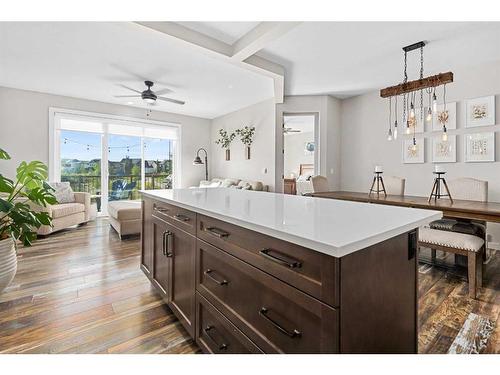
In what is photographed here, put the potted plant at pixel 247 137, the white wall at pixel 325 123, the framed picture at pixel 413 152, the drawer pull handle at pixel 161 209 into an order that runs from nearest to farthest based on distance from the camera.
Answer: the drawer pull handle at pixel 161 209, the framed picture at pixel 413 152, the white wall at pixel 325 123, the potted plant at pixel 247 137

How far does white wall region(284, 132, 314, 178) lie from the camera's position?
33.0 ft

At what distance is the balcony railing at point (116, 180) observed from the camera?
5.62 m

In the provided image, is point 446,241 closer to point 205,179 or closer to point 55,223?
point 55,223

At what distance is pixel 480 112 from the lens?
3617mm

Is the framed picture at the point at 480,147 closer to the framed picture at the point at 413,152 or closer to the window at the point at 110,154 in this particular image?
the framed picture at the point at 413,152

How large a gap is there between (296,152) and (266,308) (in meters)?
9.84

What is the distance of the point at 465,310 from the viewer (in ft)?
6.42

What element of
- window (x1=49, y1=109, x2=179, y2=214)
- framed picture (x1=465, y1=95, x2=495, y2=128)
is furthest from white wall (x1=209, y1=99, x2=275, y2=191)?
framed picture (x1=465, y1=95, x2=495, y2=128)

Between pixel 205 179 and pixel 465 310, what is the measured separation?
20.7 feet

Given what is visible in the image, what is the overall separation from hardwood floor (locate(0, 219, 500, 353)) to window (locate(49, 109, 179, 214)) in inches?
118

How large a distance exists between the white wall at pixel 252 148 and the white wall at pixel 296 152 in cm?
422

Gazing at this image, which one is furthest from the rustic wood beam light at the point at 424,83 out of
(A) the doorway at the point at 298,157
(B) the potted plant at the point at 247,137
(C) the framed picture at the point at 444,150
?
(A) the doorway at the point at 298,157

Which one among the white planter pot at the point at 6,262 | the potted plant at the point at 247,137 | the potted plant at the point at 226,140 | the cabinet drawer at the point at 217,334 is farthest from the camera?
the potted plant at the point at 226,140

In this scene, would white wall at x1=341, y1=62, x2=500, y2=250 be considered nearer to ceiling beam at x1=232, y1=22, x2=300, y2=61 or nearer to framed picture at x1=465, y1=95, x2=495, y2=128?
framed picture at x1=465, y1=95, x2=495, y2=128
